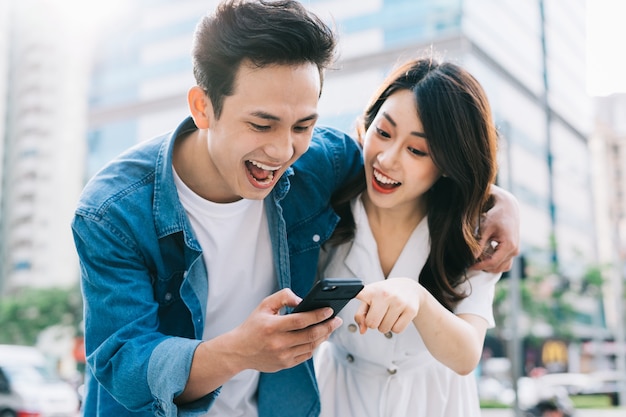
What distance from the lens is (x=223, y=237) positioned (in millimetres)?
1881

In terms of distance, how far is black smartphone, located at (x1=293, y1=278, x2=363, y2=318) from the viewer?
123cm

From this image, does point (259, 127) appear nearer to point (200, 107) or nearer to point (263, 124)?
point (263, 124)

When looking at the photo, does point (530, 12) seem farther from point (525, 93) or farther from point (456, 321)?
point (456, 321)

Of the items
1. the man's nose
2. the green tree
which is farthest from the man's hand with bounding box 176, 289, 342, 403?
the green tree

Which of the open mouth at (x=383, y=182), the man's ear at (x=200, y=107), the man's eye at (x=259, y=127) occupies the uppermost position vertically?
the man's ear at (x=200, y=107)

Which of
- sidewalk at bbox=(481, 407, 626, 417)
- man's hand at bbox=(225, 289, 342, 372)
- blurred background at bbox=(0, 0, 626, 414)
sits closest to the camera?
man's hand at bbox=(225, 289, 342, 372)

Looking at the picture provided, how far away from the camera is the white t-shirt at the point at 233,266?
6.10 feet

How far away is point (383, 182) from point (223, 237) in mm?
482

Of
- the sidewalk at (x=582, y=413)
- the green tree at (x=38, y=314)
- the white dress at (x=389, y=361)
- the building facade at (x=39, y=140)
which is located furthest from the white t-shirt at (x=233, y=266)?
the building facade at (x=39, y=140)

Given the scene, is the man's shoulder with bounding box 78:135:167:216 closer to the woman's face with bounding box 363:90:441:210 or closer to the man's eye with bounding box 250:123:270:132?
the man's eye with bounding box 250:123:270:132

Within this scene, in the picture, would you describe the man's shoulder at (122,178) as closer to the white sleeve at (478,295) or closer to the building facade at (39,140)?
the white sleeve at (478,295)

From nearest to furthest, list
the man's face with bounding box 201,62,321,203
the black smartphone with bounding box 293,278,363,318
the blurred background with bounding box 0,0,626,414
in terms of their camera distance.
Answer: the black smartphone with bounding box 293,278,363,318 < the man's face with bounding box 201,62,321,203 < the blurred background with bounding box 0,0,626,414

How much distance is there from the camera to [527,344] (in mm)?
33531

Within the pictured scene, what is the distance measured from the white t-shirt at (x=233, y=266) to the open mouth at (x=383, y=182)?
0.34 metres
